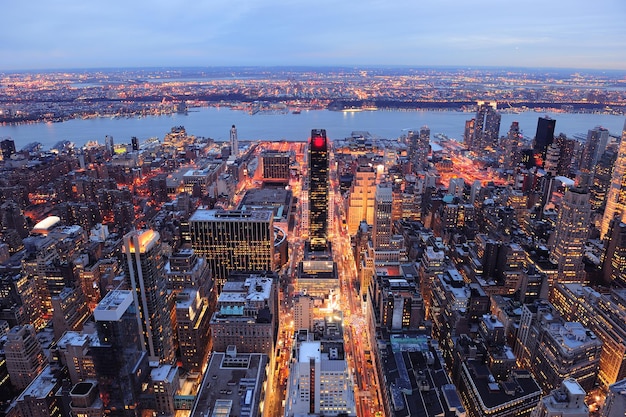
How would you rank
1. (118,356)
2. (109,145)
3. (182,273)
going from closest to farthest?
(118,356)
(182,273)
(109,145)

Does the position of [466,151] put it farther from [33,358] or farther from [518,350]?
[33,358]

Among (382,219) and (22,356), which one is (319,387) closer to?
(22,356)

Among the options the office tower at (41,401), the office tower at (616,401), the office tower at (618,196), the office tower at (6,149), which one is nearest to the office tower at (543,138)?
the office tower at (618,196)

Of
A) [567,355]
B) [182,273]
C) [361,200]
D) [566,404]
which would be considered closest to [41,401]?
[182,273]

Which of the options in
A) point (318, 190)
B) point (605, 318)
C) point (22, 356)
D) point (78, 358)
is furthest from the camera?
point (318, 190)

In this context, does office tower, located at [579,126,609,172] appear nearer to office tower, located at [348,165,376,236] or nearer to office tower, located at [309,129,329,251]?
office tower, located at [348,165,376,236]

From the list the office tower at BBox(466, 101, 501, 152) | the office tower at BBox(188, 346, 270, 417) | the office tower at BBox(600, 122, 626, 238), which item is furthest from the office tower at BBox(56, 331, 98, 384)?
the office tower at BBox(466, 101, 501, 152)
